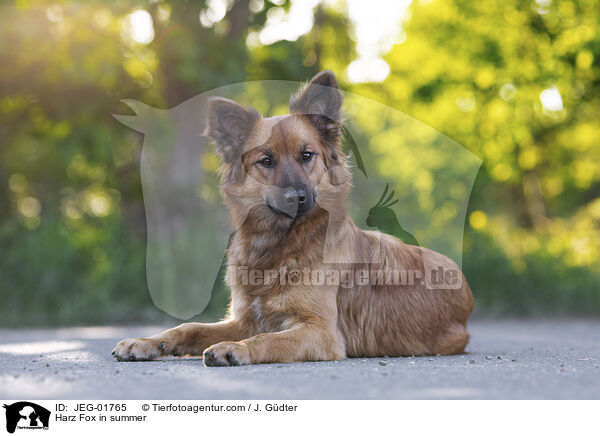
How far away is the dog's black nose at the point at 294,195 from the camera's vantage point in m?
5.34

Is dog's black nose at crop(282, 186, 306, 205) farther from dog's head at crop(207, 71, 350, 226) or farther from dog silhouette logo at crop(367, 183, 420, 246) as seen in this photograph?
dog silhouette logo at crop(367, 183, 420, 246)

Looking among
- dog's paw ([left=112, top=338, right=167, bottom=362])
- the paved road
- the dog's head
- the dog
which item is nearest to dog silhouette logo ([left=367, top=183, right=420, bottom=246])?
the dog

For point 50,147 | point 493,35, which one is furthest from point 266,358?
point 493,35

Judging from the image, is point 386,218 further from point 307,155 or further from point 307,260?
point 307,260

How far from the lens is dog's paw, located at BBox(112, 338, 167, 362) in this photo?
524 centimetres

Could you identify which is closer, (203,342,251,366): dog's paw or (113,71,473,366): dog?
(203,342,251,366): dog's paw

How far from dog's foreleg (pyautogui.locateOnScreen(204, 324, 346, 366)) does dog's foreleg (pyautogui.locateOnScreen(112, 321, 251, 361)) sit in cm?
67

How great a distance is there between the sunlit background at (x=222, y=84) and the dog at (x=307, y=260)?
6.44 m

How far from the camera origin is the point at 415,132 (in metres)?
28.1

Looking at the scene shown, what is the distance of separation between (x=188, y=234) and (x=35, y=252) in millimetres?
2679

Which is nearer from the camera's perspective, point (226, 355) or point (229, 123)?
point (226, 355)

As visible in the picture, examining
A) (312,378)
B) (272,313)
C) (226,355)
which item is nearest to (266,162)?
(272,313)

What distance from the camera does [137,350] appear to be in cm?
524
